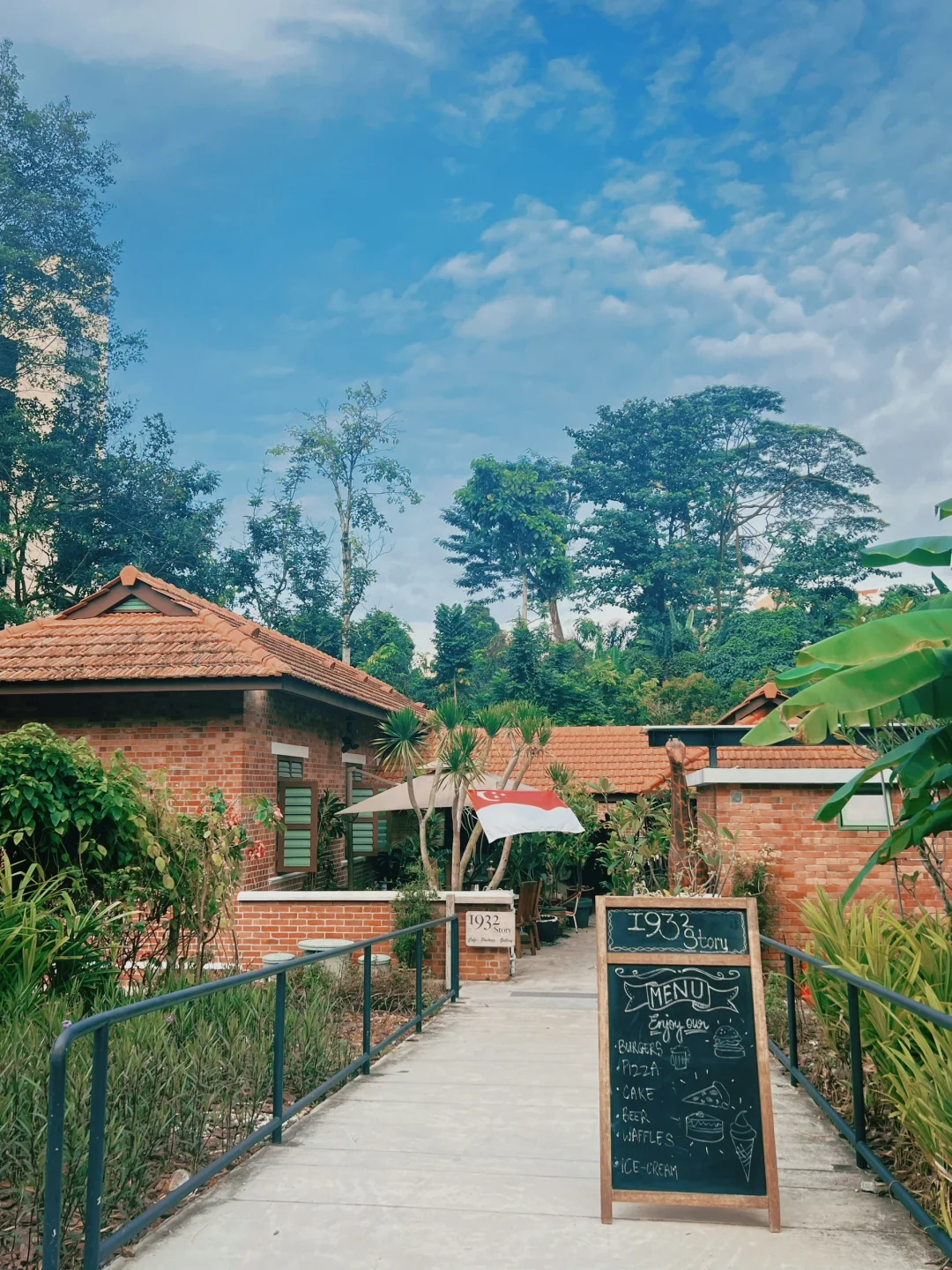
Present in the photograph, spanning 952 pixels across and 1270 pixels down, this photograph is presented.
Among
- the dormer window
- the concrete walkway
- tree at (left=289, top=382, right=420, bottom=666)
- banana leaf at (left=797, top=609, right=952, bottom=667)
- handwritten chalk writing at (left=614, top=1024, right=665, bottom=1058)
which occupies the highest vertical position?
tree at (left=289, top=382, right=420, bottom=666)

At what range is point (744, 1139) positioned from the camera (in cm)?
399

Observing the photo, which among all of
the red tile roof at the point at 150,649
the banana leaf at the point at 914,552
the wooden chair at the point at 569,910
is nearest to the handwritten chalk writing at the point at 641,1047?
the banana leaf at the point at 914,552

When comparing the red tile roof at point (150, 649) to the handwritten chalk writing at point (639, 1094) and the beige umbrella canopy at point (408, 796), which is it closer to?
the beige umbrella canopy at point (408, 796)

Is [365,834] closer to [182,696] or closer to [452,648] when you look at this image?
[182,696]

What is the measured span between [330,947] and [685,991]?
6.46 m

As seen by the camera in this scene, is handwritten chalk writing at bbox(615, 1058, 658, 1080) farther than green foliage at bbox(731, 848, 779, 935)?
No

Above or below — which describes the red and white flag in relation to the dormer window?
below

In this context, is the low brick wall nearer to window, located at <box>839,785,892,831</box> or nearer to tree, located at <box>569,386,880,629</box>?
window, located at <box>839,785,892,831</box>

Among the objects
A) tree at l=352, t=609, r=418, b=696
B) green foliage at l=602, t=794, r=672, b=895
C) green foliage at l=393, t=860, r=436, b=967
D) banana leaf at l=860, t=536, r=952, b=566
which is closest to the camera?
banana leaf at l=860, t=536, r=952, b=566

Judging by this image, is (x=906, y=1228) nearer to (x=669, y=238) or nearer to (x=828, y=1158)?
(x=828, y=1158)

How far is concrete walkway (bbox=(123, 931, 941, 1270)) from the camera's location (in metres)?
3.59

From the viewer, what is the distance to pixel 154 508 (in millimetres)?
29344

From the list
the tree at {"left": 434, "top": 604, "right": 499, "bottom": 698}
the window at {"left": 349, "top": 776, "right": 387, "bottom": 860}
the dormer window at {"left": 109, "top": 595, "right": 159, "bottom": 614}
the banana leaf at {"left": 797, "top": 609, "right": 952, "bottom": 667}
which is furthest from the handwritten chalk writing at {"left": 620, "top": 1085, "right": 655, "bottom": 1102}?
the tree at {"left": 434, "top": 604, "right": 499, "bottom": 698}

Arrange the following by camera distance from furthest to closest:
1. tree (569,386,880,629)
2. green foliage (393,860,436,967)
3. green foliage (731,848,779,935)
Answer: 1. tree (569,386,880,629)
2. green foliage (731,848,779,935)
3. green foliage (393,860,436,967)
